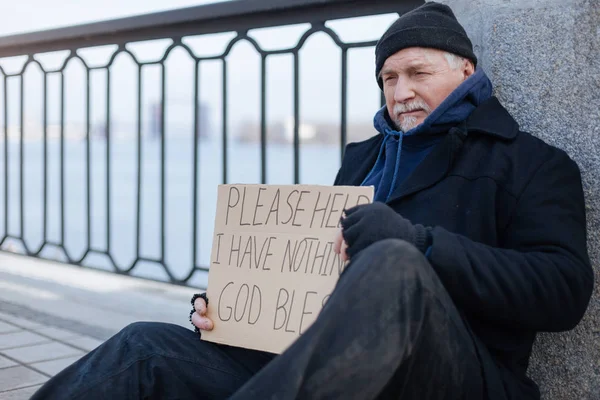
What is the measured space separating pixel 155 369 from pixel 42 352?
1244mm

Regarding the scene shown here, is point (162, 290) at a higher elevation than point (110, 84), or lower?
lower

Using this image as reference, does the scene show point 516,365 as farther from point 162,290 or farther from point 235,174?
point 235,174

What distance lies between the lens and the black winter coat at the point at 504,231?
1.61m

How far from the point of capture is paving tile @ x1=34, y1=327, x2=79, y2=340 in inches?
128

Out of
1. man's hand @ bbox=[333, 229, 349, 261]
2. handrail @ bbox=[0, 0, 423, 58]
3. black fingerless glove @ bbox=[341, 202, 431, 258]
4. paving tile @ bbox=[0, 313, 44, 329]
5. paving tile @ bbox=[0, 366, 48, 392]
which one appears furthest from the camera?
paving tile @ bbox=[0, 313, 44, 329]

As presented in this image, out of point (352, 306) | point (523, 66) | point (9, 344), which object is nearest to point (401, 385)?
point (352, 306)

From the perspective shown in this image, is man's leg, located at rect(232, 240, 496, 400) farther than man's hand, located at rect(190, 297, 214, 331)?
No

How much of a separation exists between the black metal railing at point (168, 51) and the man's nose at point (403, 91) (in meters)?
0.93

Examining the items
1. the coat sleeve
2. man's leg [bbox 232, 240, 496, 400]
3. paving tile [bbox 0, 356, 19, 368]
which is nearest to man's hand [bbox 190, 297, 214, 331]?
man's leg [bbox 232, 240, 496, 400]

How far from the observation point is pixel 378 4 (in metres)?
2.97

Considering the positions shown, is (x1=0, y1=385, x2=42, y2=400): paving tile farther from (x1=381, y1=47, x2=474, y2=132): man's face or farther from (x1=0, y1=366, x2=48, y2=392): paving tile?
(x1=381, y1=47, x2=474, y2=132): man's face

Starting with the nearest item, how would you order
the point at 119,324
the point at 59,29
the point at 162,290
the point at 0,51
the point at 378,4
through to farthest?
the point at 378,4
the point at 119,324
the point at 162,290
the point at 59,29
the point at 0,51

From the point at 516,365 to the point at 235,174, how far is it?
9668mm

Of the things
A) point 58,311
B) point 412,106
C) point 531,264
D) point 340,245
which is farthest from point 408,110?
point 58,311
